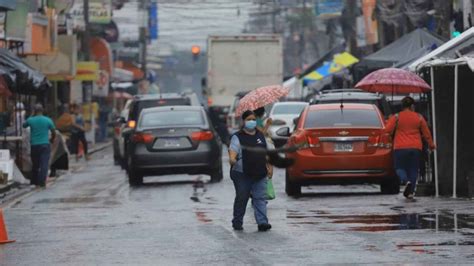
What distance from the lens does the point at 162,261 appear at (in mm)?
12586

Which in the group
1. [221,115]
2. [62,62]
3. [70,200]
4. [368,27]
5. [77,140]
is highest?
[368,27]

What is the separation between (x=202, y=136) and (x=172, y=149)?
672 mm

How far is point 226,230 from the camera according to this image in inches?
619

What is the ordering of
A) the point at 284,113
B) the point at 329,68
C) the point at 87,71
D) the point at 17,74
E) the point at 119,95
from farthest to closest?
the point at 119,95
the point at 329,68
the point at 87,71
the point at 284,113
the point at 17,74

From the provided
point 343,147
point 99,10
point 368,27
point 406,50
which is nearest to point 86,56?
point 99,10

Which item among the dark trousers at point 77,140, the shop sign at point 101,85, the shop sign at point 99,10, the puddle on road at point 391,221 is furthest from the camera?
the shop sign at point 99,10

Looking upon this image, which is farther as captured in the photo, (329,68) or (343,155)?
(329,68)

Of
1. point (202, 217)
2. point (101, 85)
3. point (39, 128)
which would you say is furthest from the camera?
point (101, 85)

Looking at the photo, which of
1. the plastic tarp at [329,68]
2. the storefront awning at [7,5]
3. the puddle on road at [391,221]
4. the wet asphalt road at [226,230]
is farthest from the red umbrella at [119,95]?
the puddle on road at [391,221]

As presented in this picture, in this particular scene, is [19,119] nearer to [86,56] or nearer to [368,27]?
[368,27]

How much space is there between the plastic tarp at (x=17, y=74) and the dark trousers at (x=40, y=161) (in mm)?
1380

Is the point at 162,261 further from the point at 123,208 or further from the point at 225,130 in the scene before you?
the point at 225,130

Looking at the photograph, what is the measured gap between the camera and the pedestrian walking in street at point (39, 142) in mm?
27078

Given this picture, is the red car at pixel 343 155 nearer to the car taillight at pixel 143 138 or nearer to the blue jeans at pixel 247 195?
the car taillight at pixel 143 138
